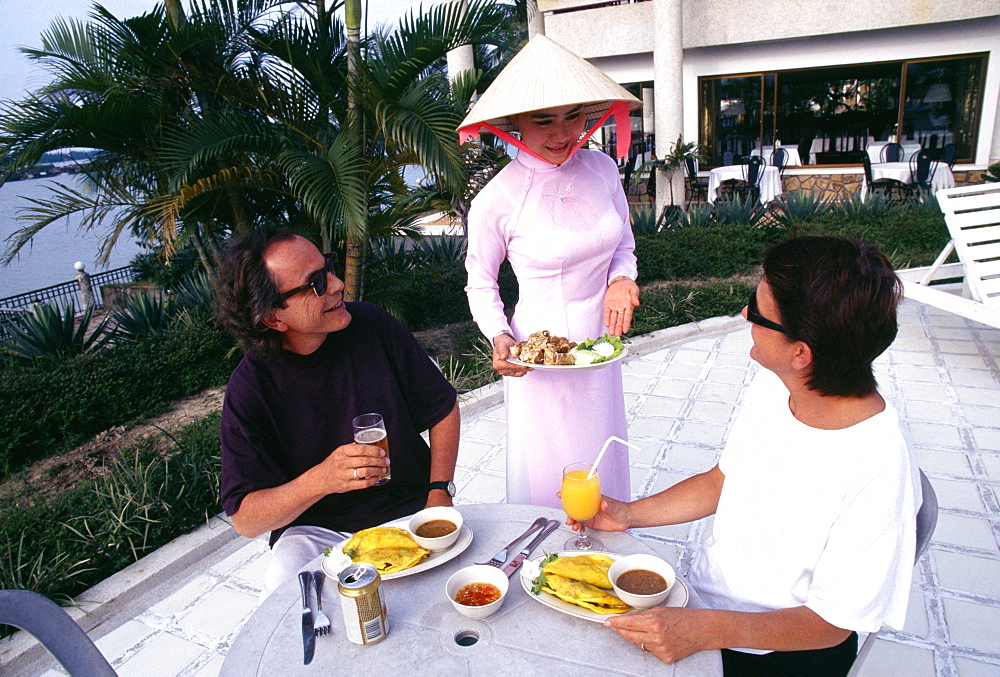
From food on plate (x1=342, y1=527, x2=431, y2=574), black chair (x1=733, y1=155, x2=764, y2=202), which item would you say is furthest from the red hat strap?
black chair (x1=733, y1=155, x2=764, y2=202)

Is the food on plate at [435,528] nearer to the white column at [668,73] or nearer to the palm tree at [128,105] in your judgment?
the palm tree at [128,105]

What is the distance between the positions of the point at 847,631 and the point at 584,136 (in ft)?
5.88

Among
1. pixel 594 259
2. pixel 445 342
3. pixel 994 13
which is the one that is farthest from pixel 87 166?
pixel 994 13

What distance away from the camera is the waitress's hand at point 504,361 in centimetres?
236

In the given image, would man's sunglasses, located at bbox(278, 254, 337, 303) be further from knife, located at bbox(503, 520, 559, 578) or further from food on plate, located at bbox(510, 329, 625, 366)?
knife, located at bbox(503, 520, 559, 578)

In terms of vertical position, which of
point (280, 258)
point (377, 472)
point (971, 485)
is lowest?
point (971, 485)

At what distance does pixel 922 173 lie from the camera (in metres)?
11.0

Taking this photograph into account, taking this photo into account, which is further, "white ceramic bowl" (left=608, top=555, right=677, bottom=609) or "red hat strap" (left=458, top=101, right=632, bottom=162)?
"red hat strap" (left=458, top=101, right=632, bottom=162)

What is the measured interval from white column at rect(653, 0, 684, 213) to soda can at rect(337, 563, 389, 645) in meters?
12.3

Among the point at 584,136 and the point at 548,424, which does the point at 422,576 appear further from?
the point at 584,136

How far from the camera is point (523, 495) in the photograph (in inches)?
105

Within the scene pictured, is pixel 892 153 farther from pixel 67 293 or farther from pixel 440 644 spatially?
pixel 67 293

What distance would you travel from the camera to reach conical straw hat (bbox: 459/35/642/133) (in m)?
A: 2.24

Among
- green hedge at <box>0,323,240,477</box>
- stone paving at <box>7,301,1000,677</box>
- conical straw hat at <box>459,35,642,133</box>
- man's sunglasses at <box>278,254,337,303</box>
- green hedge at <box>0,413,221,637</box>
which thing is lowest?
stone paving at <box>7,301,1000,677</box>
